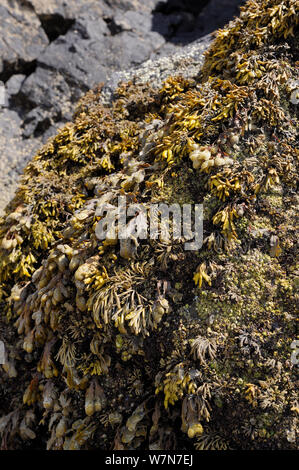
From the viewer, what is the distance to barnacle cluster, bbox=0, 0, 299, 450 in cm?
294

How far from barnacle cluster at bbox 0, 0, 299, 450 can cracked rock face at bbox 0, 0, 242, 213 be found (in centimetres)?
208

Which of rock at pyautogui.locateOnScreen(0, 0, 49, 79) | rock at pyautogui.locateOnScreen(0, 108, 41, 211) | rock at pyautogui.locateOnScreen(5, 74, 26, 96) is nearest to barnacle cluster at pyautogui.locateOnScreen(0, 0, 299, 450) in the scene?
rock at pyautogui.locateOnScreen(0, 108, 41, 211)

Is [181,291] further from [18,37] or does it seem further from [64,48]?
[18,37]

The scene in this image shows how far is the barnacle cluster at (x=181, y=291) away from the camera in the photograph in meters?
2.94

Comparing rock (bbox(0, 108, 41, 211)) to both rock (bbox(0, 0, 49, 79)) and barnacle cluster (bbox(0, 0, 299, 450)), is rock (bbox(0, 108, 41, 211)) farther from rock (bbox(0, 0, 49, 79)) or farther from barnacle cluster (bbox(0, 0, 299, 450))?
barnacle cluster (bbox(0, 0, 299, 450))

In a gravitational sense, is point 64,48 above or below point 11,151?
above

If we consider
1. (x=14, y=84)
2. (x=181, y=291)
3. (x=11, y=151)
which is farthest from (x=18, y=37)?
(x=181, y=291)

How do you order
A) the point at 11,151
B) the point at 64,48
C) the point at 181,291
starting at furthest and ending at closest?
the point at 64,48, the point at 11,151, the point at 181,291

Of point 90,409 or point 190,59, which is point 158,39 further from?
point 90,409

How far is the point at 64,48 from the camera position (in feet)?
21.9

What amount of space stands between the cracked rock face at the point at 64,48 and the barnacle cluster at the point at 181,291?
2078 mm

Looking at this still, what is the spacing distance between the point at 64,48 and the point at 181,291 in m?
5.24

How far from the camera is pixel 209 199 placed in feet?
10.9

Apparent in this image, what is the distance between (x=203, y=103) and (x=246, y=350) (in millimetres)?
2147
